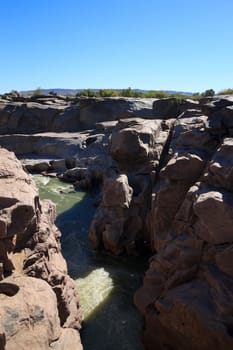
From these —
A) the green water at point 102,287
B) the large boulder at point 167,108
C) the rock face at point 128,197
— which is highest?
the large boulder at point 167,108

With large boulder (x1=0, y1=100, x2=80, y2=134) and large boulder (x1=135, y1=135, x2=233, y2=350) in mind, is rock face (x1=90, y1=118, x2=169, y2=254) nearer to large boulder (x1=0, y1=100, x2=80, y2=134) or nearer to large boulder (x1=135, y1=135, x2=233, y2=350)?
large boulder (x1=135, y1=135, x2=233, y2=350)

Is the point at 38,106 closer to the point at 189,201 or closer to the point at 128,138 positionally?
the point at 128,138

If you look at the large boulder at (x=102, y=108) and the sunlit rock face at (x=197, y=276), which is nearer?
the sunlit rock face at (x=197, y=276)

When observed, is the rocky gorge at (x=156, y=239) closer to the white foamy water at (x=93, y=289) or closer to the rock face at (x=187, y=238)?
the rock face at (x=187, y=238)

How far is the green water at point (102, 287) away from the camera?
9375mm

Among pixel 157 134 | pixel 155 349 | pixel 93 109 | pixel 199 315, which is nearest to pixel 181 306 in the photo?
pixel 199 315

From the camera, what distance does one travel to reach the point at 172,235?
9.52m

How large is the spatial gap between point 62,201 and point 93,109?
19555 mm

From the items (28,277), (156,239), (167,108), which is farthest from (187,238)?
(167,108)

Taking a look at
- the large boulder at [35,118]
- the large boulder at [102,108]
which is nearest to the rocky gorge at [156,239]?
the large boulder at [102,108]

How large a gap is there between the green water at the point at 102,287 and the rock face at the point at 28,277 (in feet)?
3.51

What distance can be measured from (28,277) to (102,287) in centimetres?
560

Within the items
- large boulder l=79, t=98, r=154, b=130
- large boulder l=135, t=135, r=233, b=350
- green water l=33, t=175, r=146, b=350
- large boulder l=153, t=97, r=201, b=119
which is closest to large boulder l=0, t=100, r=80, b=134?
large boulder l=79, t=98, r=154, b=130

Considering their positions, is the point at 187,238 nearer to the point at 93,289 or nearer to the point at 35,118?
the point at 93,289
